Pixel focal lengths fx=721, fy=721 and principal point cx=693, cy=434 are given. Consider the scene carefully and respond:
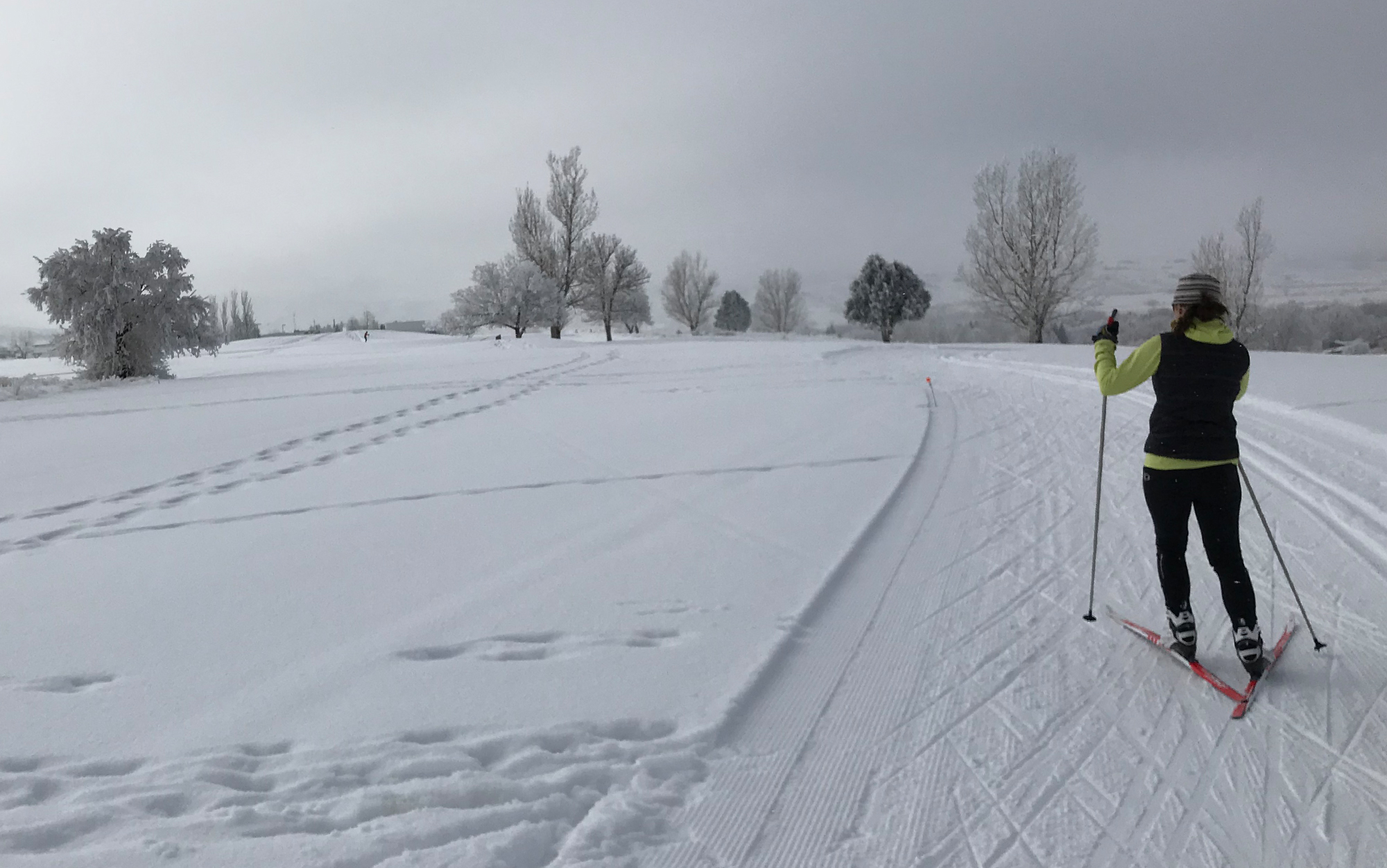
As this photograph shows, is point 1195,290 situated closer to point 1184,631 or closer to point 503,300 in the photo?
point 1184,631

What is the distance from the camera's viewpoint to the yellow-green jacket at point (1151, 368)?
337cm

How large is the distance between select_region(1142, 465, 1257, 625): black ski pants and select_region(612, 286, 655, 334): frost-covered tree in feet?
145

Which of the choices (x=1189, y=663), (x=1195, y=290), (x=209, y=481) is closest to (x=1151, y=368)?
(x=1195, y=290)

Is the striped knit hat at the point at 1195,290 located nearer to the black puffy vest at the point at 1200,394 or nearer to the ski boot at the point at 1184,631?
the black puffy vest at the point at 1200,394

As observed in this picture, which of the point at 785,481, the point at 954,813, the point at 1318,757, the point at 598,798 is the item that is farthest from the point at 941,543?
the point at 598,798

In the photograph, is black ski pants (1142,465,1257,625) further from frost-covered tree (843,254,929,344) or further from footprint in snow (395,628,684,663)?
frost-covered tree (843,254,929,344)

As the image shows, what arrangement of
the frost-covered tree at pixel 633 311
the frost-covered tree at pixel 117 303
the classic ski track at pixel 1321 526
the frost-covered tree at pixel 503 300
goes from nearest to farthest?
the classic ski track at pixel 1321 526, the frost-covered tree at pixel 117 303, the frost-covered tree at pixel 503 300, the frost-covered tree at pixel 633 311

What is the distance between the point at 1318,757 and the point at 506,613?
3.62 metres

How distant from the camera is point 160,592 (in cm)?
410

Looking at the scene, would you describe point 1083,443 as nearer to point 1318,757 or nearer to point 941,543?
point 941,543

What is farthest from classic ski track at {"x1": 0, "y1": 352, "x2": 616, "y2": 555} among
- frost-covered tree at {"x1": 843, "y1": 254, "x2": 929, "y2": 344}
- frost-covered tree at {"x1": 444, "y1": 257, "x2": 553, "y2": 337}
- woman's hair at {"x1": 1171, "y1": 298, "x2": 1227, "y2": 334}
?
frost-covered tree at {"x1": 843, "y1": 254, "x2": 929, "y2": 344}

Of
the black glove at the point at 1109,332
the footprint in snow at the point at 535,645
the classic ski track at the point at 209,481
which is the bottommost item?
the footprint in snow at the point at 535,645

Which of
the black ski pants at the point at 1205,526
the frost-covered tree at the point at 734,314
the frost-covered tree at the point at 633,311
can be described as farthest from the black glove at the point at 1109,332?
the frost-covered tree at the point at 734,314

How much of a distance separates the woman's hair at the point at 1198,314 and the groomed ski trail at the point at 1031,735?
162cm
